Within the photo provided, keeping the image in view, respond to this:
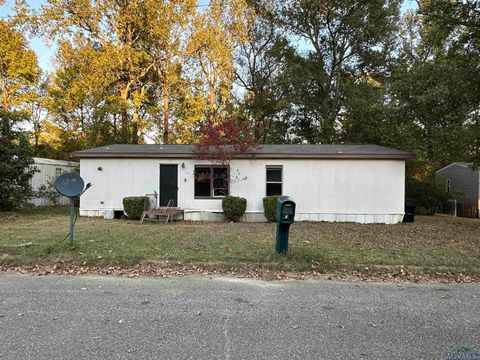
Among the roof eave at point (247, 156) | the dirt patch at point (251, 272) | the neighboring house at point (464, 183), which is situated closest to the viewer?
Answer: the dirt patch at point (251, 272)

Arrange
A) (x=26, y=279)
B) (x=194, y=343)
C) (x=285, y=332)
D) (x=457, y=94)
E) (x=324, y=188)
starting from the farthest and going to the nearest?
1. (x=324, y=188)
2. (x=457, y=94)
3. (x=26, y=279)
4. (x=285, y=332)
5. (x=194, y=343)

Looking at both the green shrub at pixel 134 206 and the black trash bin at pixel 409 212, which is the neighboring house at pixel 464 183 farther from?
the green shrub at pixel 134 206

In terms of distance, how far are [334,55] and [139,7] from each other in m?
12.9

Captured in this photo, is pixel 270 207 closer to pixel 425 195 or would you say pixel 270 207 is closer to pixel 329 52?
pixel 425 195

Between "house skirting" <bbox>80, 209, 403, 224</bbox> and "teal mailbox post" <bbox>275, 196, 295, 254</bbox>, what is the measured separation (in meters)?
6.68

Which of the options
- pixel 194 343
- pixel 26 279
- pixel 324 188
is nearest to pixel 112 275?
pixel 26 279

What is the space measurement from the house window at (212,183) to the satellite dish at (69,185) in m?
6.24

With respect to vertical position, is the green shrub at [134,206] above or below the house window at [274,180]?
below

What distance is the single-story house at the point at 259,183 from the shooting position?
12.8m

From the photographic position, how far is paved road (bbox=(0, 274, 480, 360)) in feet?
9.77

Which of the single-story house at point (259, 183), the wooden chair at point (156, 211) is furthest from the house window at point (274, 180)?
the wooden chair at point (156, 211)

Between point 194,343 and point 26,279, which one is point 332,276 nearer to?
point 194,343

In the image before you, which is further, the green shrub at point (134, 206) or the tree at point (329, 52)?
the tree at point (329, 52)

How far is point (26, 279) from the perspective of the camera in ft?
16.4
